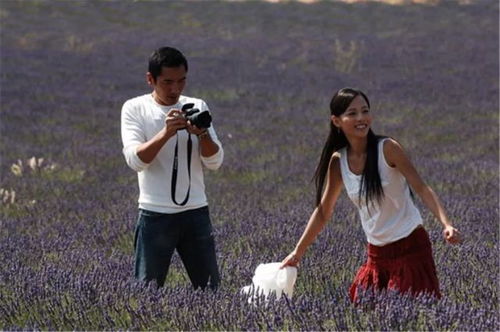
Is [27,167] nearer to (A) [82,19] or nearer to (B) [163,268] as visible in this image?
(B) [163,268]

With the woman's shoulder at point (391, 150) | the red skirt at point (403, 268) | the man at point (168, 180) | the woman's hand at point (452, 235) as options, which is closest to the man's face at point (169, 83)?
the man at point (168, 180)

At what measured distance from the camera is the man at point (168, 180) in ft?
12.7

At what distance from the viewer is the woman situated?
3.73m

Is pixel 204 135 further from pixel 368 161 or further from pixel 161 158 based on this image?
pixel 368 161

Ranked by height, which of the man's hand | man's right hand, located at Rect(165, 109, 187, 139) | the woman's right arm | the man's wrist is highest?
man's right hand, located at Rect(165, 109, 187, 139)

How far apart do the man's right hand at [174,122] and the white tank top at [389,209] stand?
2.62 feet

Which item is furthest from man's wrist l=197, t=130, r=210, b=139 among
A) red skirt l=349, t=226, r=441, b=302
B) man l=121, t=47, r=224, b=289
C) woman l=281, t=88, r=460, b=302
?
red skirt l=349, t=226, r=441, b=302

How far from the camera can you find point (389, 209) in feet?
12.5

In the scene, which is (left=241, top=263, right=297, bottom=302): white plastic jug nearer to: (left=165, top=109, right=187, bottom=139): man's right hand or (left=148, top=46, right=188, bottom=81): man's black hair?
(left=165, top=109, right=187, bottom=139): man's right hand

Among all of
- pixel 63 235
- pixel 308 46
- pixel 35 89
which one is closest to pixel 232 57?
pixel 308 46

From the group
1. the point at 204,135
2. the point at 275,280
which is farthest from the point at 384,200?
the point at 204,135

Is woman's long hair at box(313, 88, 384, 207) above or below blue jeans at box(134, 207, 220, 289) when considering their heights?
above

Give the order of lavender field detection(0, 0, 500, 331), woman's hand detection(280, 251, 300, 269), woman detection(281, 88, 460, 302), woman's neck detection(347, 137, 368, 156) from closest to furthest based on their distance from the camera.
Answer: lavender field detection(0, 0, 500, 331) < woman detection(281, 88, 460, 302) < woman's neck detection(347, 137, 368, 156) < woman's hand detection(280, 251, 300, 269)

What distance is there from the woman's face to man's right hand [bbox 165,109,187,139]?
0.69m
